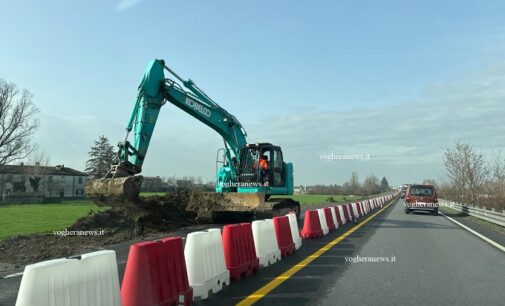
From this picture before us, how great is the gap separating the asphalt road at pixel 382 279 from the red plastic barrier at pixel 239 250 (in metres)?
0.20

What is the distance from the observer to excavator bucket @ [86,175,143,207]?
13.0 meters

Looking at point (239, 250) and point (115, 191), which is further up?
point (115, 191)

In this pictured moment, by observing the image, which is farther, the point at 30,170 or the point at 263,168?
the point at 30,170

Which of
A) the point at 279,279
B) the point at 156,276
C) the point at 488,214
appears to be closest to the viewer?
the point at 156,276

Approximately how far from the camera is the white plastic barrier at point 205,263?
6.79 metres

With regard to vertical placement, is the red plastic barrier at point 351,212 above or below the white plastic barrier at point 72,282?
above

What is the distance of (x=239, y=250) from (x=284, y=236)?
2981 millimetres

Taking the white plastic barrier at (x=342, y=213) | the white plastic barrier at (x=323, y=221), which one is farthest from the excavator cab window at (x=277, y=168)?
the white plastic barrier at (x=323, y=221)

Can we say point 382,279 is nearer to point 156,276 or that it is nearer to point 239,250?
point 239,250

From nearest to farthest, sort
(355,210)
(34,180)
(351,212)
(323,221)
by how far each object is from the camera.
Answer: (323,221) < (351,212) < (355,210) < (34,180)

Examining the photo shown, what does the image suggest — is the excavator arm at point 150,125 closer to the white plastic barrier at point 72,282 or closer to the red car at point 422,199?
the white plastic barrier at point 72,282

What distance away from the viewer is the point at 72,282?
4422 millimetres

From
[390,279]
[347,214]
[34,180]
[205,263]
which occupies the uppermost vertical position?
[34,180]

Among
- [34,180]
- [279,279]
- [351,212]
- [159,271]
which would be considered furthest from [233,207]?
[34,180]
